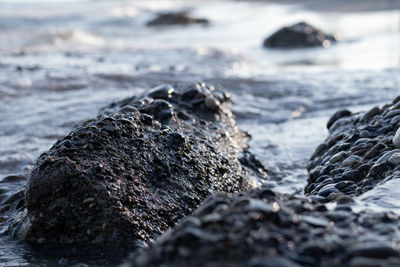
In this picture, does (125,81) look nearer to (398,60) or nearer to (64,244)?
(398,60)

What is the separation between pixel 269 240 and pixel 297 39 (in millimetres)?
10678

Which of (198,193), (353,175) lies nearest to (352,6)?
(353,175)

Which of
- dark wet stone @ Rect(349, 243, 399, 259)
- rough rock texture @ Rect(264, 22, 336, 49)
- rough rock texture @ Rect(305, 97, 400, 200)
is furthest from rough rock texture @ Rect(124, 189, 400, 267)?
rough rock texture @ Rect(264, 22, 336, 49)

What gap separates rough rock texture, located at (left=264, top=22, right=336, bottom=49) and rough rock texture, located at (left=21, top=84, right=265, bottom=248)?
870 centimetres

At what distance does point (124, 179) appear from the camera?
2.54m

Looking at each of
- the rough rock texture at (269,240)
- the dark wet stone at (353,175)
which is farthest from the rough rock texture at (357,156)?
the rough rock texture at (269,240)

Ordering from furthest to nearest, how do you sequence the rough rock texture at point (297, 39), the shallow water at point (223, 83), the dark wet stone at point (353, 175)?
the rough rock texture at point (297, 39), the shallow water at point (223, 83), the dark wet stone at point (353, 175)

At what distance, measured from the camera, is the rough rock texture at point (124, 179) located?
→ 2381mm

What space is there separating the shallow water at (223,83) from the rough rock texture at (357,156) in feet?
0.82

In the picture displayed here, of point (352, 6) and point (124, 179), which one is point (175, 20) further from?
point (124, 179)

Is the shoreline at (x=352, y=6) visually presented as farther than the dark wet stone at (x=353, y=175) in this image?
Yes

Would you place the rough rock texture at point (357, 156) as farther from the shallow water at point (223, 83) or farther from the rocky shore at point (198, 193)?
the shallow water at point (223, 83)

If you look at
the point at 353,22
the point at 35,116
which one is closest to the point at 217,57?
the point at 35,116

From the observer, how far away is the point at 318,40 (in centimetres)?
1169
